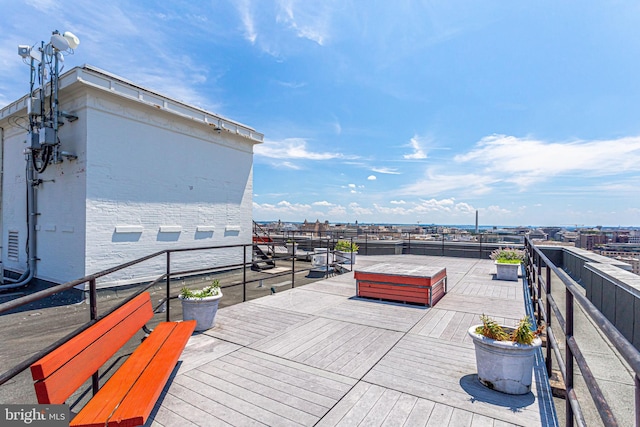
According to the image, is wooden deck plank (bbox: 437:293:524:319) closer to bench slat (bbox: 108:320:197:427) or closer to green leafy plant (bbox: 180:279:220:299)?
green leafy plant (bbox: 180:279:220:299)

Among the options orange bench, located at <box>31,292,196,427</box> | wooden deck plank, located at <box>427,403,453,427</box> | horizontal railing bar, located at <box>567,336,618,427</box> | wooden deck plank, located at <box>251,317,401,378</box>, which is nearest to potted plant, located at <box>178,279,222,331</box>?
wooden deck plank, located at <box>251,317,401,378</box>

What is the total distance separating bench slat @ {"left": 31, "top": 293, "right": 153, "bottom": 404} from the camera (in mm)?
1693

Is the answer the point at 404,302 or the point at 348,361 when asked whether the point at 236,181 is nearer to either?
the point at 404,302

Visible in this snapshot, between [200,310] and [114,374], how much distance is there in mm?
1969

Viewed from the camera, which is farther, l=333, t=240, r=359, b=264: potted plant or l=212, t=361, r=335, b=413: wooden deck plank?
l=333, t=240, r=359, b=264: potted plant

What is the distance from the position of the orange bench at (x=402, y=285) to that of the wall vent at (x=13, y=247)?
33.0ft

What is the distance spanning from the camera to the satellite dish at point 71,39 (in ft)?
24.4

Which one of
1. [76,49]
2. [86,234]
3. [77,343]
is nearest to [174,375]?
[77,343]

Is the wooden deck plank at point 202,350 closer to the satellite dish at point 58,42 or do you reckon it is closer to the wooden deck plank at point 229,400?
the wooden deck plank at point 229,400

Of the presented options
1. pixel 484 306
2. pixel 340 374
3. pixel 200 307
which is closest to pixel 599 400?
pixel 340 374

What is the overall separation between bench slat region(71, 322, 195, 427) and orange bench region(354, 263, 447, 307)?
13.0 feet

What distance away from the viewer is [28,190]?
830 centimetres

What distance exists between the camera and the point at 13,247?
9.12m

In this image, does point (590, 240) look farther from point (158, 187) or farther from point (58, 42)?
point (58, 42)
